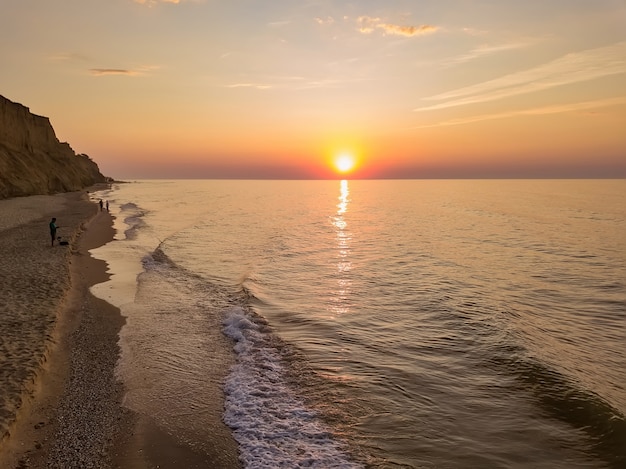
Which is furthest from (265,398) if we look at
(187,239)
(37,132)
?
(37,132)

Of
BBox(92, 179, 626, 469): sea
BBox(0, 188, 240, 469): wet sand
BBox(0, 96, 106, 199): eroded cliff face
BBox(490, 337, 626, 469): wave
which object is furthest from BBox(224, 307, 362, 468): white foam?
BBox(0, 96, 106, 199): eroded cliff face

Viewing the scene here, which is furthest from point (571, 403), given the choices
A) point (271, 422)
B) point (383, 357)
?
point (271, 422)

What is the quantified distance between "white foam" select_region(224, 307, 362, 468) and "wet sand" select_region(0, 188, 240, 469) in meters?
0.51

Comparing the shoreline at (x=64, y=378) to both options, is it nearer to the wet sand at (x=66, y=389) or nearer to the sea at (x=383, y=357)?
the wet sand at (x=66, y=389)

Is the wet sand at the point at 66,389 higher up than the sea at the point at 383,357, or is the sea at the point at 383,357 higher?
the wet sand at the point at 66,389

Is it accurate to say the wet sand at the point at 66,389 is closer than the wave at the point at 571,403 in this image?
Yes

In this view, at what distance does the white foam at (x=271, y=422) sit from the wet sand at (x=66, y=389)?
51cm

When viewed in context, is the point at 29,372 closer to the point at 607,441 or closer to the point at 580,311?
the point at 607,441

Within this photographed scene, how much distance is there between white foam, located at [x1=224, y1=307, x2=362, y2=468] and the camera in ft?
26.9

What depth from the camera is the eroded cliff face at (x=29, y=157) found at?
6550 centimetres

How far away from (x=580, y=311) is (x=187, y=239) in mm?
33230

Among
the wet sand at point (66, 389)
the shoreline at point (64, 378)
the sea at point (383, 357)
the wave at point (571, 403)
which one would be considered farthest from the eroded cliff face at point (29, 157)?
the wave at point (571, 403)

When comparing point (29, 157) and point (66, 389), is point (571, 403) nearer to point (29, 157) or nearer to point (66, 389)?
point (66, 389)

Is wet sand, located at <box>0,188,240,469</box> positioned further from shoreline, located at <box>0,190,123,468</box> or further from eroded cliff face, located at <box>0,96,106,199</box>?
eroded cliff face, located at <box>0,96,106,199</box>
